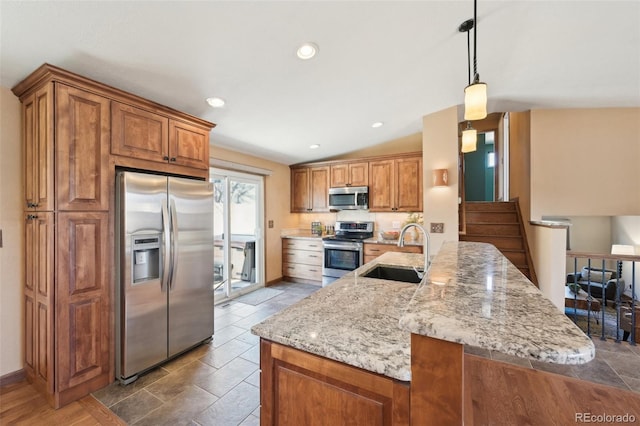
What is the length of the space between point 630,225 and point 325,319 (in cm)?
574

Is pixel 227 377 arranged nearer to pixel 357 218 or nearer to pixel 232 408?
pixel 232 408

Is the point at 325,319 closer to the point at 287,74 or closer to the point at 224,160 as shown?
the point at 287,74

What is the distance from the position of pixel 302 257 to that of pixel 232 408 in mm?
3195

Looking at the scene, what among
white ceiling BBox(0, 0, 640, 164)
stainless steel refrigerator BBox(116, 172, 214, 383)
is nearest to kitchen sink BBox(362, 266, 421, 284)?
stainless steel refrigerator BBox(116, 172, 214, 383)

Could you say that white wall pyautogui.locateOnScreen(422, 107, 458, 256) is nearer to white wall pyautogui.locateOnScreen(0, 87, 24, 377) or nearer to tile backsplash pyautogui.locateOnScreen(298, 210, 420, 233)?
tile backsplash pyautogui.locateOnScreen(298, 210, 420, 233)

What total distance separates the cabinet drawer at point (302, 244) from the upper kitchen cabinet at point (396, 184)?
118 centimetres

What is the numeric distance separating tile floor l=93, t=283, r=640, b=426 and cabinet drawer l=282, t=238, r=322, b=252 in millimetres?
2197

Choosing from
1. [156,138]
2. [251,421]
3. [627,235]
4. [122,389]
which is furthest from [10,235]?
[627,235]

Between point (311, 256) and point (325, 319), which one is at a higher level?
point (325, 319)

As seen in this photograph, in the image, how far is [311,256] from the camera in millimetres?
4891

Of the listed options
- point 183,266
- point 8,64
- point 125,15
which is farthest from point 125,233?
point 125,15

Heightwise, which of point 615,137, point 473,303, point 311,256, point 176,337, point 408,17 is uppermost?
point 408,17

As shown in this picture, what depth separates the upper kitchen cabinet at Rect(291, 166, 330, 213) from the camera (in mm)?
5027

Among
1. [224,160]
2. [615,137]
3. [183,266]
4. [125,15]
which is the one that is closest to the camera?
[125,15]
